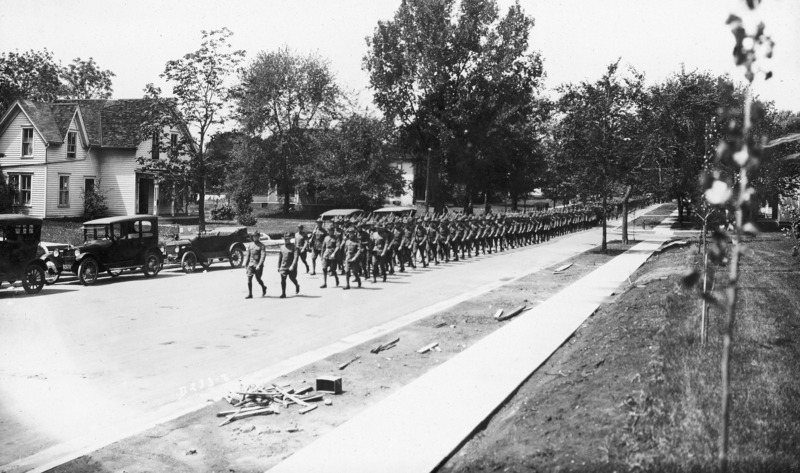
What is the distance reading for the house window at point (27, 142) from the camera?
34812mm

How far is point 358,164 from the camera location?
145 feet

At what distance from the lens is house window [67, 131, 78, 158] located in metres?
36.8

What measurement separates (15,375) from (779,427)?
29.6 feet

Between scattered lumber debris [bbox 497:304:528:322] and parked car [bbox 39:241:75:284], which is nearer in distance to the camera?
scattered lumber debris [bbox 497:304:528:322]

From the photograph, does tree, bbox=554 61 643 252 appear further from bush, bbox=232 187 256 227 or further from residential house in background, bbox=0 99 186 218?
bush, bbox=232 187 256 227

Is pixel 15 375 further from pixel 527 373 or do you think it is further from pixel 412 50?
pixel 412 50

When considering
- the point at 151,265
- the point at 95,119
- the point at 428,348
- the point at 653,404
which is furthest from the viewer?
the point at 95,119

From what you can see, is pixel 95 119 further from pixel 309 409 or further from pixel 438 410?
pixel 438 410

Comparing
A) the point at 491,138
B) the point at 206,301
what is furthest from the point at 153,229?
the point at 491,138

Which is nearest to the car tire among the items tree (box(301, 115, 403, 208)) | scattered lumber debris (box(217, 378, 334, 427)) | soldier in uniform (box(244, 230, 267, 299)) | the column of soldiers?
the column of soldiers

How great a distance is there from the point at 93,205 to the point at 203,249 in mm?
18542

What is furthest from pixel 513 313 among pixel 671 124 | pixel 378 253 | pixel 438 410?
pixel 671 124

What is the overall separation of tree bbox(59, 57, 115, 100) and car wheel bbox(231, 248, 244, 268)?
5646 cm

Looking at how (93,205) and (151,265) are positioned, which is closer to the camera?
(151,265)
